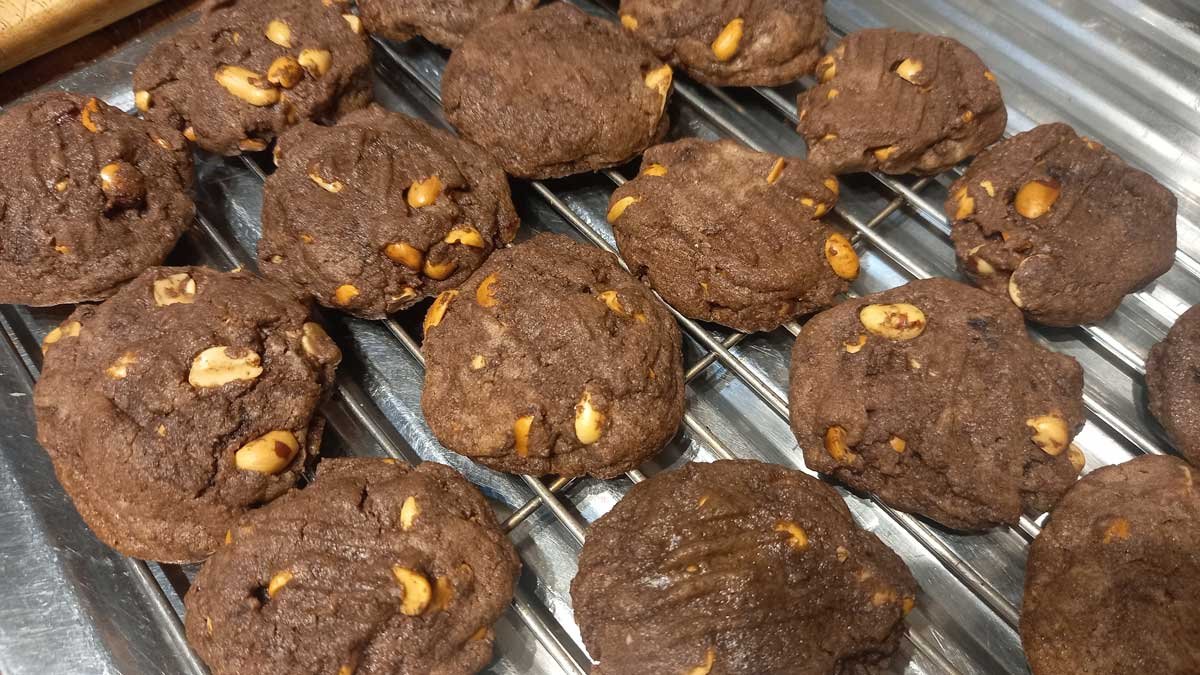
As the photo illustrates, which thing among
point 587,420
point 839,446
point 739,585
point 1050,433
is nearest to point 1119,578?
point 1050,433

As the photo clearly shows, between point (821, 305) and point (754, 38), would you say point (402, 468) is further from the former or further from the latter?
point (754, 38)

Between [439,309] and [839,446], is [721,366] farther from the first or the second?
[439,309]

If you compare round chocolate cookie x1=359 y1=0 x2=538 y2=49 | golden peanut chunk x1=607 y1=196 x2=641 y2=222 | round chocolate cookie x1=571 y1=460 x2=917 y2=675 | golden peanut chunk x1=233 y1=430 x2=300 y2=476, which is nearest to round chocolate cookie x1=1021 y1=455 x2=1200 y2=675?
round chocolate cookie x1=571 y1=460 x2=917 y2=675

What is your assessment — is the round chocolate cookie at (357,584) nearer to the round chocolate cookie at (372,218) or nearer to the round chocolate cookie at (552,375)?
the round chocolate cookie at (552,375)

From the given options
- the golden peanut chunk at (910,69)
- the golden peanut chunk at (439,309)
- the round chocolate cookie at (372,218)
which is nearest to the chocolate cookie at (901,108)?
the golden peanut chunk at (910,69)

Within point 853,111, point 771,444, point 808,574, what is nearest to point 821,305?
point 771,444

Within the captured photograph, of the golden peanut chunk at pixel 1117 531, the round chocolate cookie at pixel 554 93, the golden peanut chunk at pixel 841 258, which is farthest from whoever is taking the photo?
the round chocolate cookie at pixel 554 93
